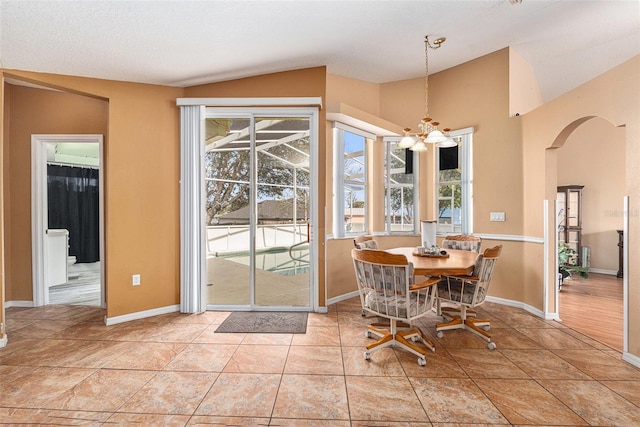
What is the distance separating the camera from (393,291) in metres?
2.43

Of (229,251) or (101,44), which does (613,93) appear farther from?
(101,44)

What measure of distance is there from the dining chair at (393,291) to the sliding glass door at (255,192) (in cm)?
133

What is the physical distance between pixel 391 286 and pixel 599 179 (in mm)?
6059

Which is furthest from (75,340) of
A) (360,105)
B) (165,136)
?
(360,105)

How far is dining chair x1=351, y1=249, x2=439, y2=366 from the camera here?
2359 mm

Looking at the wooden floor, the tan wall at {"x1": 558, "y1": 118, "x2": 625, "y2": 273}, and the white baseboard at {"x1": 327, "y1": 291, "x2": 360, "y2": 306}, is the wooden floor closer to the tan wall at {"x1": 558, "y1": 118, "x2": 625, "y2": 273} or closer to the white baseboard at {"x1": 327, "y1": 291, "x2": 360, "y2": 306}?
the tan wall at {"x1": 558, "y1": 118, "x2": 625, "y2": 273}

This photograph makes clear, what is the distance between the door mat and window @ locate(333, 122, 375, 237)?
1325 mm

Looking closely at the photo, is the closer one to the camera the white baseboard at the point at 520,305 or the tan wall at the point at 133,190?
the tan wall at the point at 133,190

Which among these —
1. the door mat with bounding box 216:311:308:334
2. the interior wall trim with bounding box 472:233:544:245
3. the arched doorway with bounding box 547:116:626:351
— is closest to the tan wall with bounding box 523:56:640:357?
the interior wall trim with bounding box 472:233:544:245

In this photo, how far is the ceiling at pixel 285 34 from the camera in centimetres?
233

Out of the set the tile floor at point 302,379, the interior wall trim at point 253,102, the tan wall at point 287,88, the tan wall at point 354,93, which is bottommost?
the tile floor at point 302,379

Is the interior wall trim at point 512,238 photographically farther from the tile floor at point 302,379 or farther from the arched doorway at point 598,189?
the arched doorway at point 598,189

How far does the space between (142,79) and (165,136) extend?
64 cm

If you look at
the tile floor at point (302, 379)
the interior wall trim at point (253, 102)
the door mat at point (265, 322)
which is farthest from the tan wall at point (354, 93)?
the tile floor at point (302, 379)
